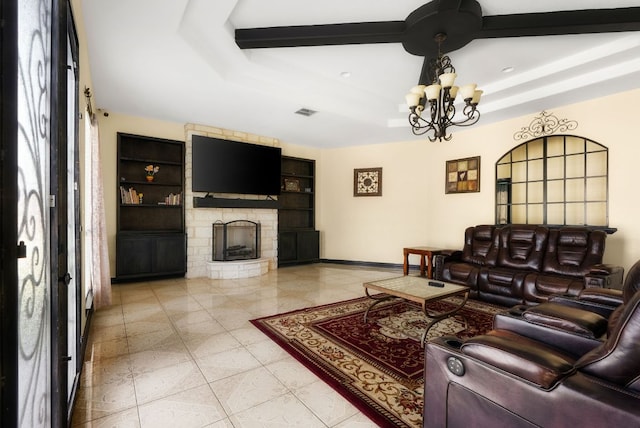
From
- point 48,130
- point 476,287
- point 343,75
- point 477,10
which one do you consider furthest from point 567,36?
point 48,130

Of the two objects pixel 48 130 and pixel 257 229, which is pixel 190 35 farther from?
pixel 257 229

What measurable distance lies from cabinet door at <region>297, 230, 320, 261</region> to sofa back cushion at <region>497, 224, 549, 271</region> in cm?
385

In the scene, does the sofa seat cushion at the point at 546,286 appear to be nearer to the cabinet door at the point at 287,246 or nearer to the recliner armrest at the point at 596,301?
the recliner armrest at the point at 596,301

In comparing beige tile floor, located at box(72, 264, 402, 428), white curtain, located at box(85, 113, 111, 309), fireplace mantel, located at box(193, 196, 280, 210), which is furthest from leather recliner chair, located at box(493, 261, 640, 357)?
fireplace mantel, located at box(193, 196, 280, 210)

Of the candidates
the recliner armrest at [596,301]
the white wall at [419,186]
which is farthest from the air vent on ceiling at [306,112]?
the recliner armrest at [596,301]

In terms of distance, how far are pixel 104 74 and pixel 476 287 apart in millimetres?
5350

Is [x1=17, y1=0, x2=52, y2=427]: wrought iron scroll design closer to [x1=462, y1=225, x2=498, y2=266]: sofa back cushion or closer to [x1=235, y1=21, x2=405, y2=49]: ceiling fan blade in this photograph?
[x1=235, y1=21, x2=405, y2=49]: ceiling fan blade

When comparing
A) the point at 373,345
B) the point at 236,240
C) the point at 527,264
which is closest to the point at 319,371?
the point at 373,345

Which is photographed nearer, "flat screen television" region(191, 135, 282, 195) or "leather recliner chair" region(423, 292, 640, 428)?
"leather recliner chair" region(423, 292, 640, 428)

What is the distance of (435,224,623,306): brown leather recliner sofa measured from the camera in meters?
3.40

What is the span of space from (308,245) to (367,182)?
1.97 meters

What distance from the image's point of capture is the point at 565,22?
8.90ft

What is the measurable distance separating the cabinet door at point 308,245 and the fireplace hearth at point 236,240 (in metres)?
1.09

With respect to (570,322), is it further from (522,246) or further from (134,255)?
(134,255)
